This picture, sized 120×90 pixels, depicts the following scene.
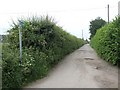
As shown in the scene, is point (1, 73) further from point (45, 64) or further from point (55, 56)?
point (55, 56)

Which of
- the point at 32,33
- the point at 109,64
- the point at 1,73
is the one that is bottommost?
the point at 109,64

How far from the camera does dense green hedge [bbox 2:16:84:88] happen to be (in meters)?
8.53

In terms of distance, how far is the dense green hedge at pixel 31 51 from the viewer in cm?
853

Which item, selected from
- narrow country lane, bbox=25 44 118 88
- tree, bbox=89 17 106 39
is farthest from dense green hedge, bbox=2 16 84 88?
tree, bbox=89 17 106 39

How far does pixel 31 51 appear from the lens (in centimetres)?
1222

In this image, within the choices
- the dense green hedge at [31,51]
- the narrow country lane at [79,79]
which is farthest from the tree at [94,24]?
the narrow country lane at [79,79]

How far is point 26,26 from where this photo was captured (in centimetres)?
1342

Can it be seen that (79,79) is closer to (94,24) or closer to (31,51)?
(31,51)

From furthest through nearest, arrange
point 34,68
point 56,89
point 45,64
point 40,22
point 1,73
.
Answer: point 40,22 → point 45,64 → point 34,68 → point 56,89 → point 1,73

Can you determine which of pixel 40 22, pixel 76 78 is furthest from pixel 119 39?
pixel 40 22

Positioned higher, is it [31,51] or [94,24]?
[94,24]

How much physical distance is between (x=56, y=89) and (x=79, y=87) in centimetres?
94

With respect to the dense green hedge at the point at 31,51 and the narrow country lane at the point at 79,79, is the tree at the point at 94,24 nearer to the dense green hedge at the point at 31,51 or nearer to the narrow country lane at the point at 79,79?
the dense green hedge at the point at 31,51

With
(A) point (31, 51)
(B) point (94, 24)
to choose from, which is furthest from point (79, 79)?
(B) point (94, 24)
